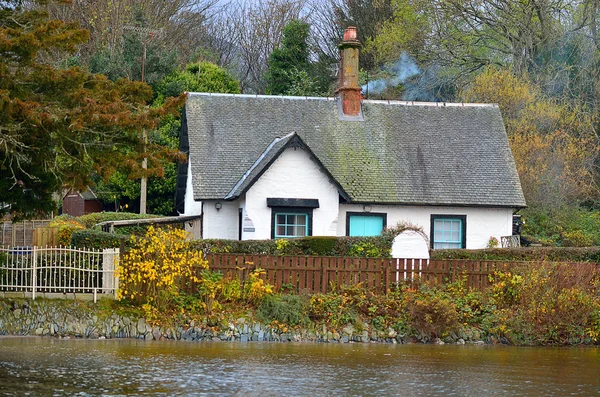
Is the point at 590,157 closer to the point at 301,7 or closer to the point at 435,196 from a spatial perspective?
the point at 435,196

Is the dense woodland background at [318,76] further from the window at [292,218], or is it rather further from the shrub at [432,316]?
the shrub at [432,316]

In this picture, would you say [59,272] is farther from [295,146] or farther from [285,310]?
[295,146]

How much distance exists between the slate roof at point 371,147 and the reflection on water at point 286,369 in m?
9.88

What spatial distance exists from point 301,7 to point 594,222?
3111 centimetres

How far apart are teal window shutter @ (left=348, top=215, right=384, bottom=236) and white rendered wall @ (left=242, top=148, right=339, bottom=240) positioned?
5.22ft

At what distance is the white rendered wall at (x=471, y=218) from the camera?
29.9 meters

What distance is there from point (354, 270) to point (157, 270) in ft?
15.1

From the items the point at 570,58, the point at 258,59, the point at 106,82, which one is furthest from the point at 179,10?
the point at 106,82

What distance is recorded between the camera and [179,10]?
57.9 m

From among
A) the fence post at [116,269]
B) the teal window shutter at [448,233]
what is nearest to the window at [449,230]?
the teal window shutter at [448,233]

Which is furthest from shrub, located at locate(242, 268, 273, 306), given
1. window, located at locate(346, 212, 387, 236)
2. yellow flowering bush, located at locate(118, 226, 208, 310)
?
window, located at locate(346, 212, 387, 236)

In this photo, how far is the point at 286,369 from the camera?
16.3 metres

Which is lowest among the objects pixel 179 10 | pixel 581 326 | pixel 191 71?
pixel 581 326

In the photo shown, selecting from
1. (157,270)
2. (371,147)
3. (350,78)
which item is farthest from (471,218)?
(157,270)
